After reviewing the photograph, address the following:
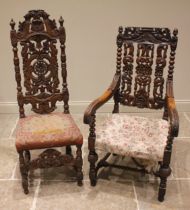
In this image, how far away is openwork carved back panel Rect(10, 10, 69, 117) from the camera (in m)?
2.29

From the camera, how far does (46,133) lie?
2223mm

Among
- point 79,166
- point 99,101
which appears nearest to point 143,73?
point 99,101

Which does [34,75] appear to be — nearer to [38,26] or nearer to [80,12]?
[38,26]

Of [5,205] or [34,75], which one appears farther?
[34,75]

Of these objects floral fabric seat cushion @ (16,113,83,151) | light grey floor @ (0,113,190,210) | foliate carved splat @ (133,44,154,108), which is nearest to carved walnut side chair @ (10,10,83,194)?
floral fabric seat cushion @ (16,113,83,151)

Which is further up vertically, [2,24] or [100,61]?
[2,24]

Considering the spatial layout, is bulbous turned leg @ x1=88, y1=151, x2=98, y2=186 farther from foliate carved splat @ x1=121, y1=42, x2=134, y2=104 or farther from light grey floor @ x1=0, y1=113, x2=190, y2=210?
foliate carved splat @ x1=121, y1=42, x2=134, y2=104

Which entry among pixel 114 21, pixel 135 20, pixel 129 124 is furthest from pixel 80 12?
pixel 129 124

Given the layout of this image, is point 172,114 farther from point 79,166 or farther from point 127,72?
point 79,166

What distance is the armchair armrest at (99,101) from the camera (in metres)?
2.12

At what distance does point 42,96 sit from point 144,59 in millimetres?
891

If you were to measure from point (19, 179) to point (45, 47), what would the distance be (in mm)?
1126

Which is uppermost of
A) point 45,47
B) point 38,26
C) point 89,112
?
point 38,26

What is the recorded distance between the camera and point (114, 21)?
10.8ft
